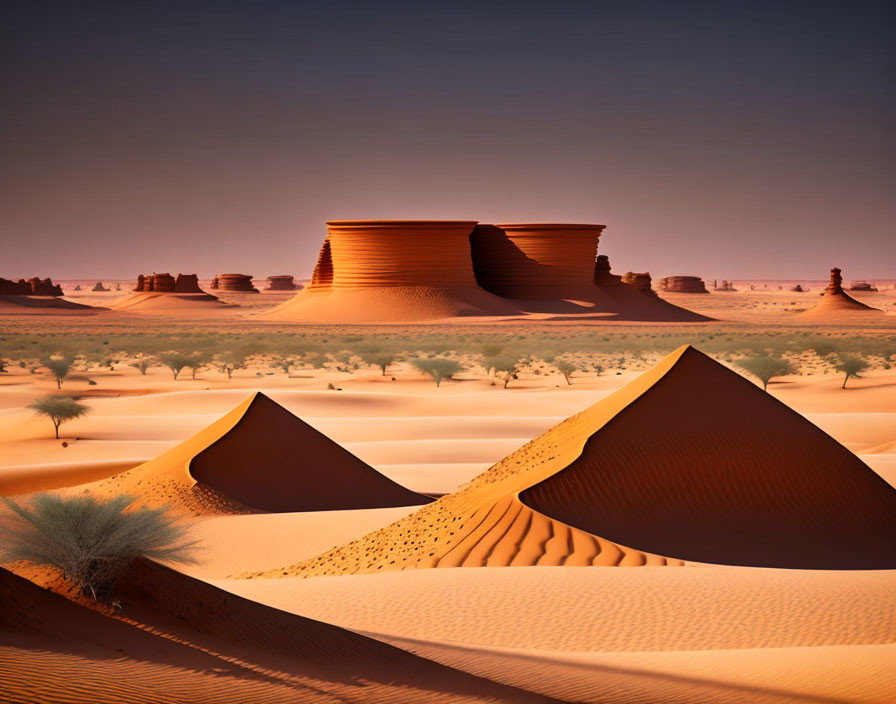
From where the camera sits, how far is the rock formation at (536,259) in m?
63.3

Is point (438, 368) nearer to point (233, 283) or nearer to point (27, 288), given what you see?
point (27, 288)

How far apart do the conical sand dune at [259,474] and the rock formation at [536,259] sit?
47.3 meters

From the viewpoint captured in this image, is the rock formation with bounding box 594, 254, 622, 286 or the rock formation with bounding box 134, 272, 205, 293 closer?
the rock formation with bounding box 594, 254, 622, 286

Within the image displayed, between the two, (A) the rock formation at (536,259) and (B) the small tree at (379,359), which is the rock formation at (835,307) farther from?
(B) the small tree at (379,359)

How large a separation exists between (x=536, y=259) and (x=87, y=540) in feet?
195

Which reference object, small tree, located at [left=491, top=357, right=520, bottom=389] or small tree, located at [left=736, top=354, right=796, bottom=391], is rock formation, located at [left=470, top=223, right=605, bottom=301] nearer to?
small tree, located at [left=491, top=357, right=520, bottom=389]

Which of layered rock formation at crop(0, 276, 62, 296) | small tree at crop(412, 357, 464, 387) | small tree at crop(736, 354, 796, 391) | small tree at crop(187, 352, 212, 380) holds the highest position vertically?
layered rock formation at crop(0, 276, 62, 296)

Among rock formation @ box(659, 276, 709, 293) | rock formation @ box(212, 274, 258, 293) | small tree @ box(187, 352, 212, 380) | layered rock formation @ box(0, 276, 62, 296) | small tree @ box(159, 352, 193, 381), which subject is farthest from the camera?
rock formation @ box(659, 276, 709, 293)

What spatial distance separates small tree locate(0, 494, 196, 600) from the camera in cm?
A: 564

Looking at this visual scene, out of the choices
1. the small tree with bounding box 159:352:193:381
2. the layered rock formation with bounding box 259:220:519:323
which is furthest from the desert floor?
the layered rock formation with bounding box 259:220:519:323

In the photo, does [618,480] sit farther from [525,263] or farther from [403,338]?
[525,263]

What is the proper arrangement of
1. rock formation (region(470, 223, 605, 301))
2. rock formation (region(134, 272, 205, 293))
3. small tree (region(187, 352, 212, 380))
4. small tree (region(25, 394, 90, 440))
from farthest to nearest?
1. rock formation (region(134, 272, 205, 293))
2. rock formation (region(470, 223, 605, 301))
3. small tree (region(187, 352, 212, 380))
4. small tree (region(25, 394, 90, 440))

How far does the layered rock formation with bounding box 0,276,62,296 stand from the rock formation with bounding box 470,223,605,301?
45.2 meters

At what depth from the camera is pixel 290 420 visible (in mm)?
16734
